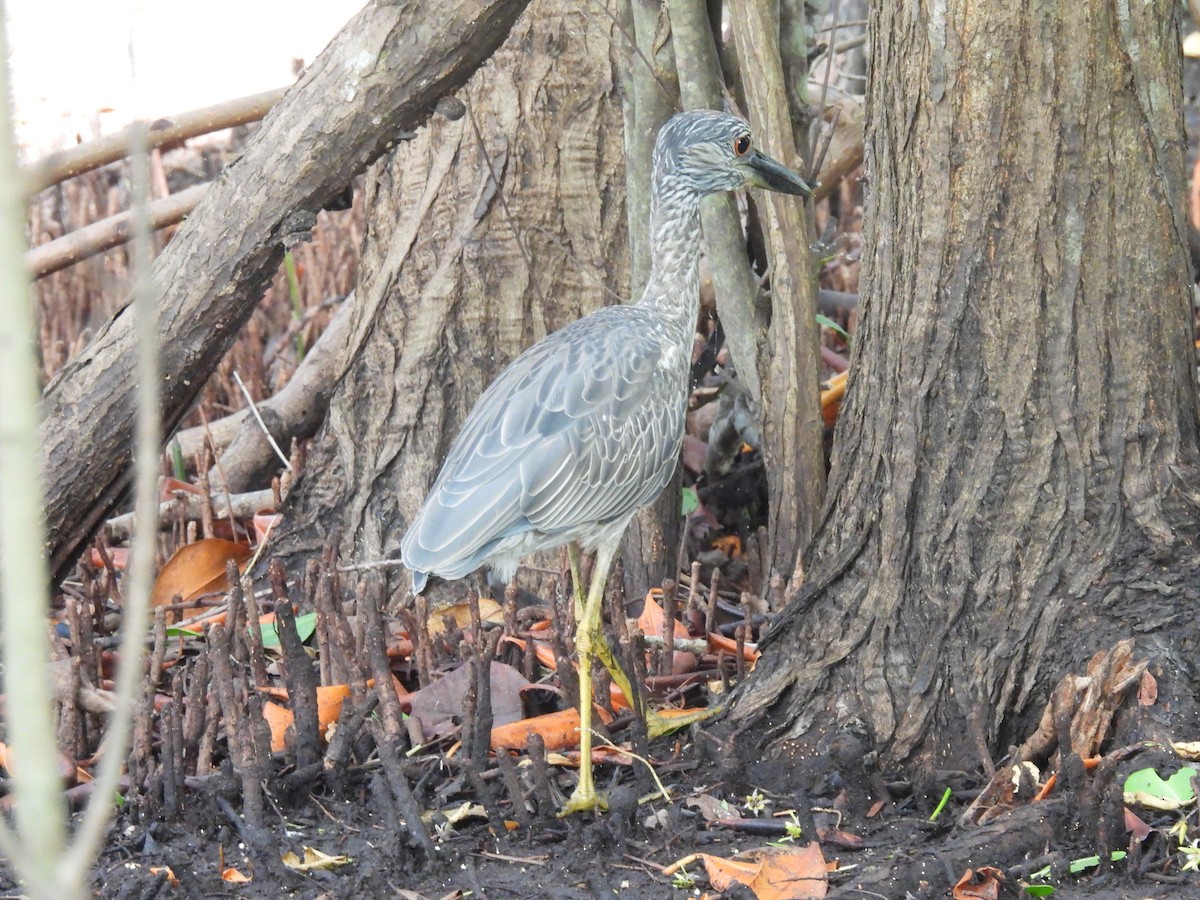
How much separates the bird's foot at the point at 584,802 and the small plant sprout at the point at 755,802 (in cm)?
37

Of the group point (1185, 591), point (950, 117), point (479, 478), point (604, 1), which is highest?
point (604, 1)

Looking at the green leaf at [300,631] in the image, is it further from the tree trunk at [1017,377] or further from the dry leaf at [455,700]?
the tree trunk at [1017,377]

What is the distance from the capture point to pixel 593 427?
4.04 meters

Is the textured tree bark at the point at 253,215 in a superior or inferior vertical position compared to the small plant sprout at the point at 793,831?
superior

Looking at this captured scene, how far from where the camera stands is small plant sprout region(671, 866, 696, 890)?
3.12m

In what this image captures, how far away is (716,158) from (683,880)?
206 centimetres

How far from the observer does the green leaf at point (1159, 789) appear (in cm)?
301

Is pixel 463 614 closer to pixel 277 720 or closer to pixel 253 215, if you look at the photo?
pixel 277 720

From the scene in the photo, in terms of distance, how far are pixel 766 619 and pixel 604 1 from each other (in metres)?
2.07

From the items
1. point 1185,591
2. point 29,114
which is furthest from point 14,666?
point 29,114

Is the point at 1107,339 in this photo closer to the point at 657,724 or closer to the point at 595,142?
the point at 657,724

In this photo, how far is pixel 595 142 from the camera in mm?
4762

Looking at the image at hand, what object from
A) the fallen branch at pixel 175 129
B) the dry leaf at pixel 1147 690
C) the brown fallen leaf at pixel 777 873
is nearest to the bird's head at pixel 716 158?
the dry leaf at pixel 1147 690

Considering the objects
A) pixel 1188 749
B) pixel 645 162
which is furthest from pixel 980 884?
pixel 645 162
